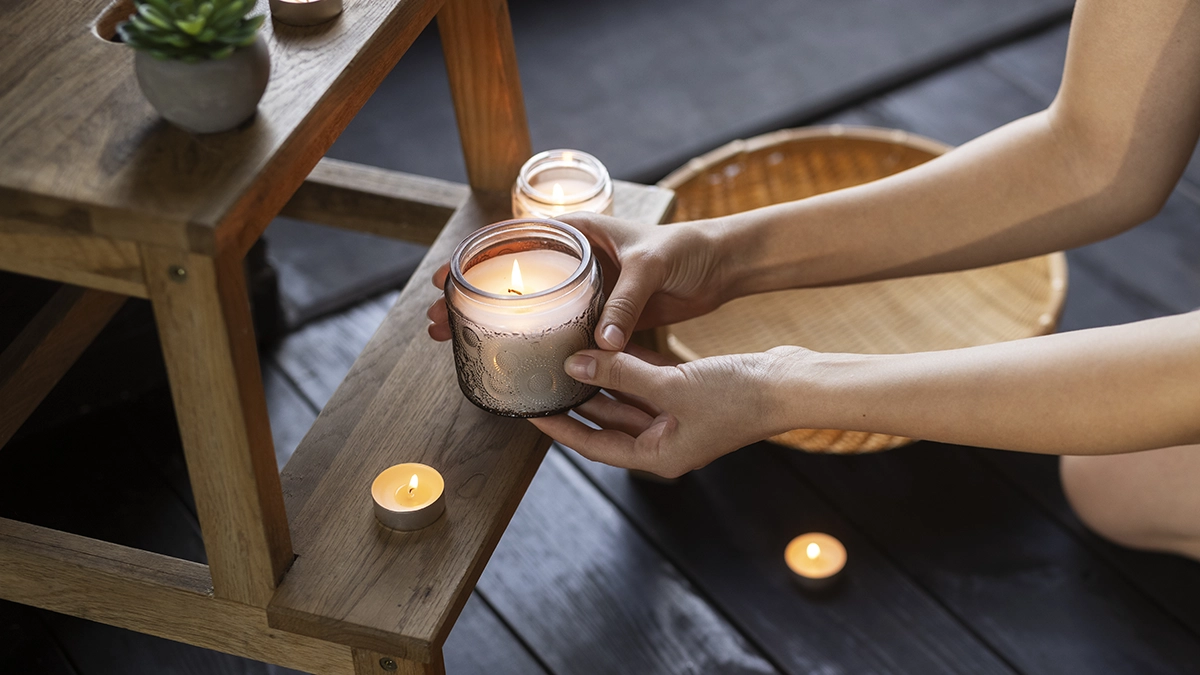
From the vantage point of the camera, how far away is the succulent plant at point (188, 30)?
62cm

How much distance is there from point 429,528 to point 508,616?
0.45 m

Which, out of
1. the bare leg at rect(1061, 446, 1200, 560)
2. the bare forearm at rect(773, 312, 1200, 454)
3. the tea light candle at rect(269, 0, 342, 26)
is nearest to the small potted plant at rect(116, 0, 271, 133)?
the tea light candle at rect(269, 0, 342, 26)

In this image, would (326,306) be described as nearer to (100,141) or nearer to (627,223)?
(627,223)

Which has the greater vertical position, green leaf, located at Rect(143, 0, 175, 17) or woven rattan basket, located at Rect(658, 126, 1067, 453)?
green leaf, located at Rect(143, 0, 175, 17)

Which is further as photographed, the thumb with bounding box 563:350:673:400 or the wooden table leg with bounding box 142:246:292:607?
the thumb with bounding box 563:350:673:400

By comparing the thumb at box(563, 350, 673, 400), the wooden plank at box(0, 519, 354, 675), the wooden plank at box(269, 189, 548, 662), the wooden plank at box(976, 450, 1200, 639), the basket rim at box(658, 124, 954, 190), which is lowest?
the wooden plank at box(976, 450, 1200, 639)

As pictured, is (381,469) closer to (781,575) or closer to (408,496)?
(408,496)

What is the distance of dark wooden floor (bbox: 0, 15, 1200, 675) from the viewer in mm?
1233

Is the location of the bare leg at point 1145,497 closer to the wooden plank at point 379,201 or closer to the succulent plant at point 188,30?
the wooden plank at point 379,201

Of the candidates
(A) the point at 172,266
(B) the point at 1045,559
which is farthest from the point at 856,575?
(A) the point at 172,266

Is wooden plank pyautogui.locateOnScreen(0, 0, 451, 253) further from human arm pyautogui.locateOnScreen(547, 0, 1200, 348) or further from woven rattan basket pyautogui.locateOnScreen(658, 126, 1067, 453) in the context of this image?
woven rattan basket pyautogui.locateOnScreen(658, 126, 1067, 453)

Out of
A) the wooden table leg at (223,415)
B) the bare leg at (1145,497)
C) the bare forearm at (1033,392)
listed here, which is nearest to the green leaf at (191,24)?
the wooden table leg at (223,415)

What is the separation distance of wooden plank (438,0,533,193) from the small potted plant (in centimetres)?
37

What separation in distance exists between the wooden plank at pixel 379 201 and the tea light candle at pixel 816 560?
56 centimetres
